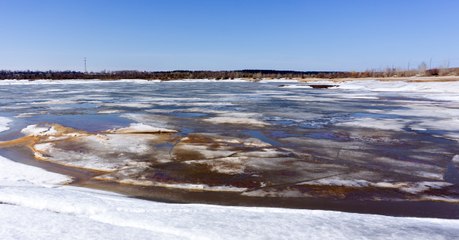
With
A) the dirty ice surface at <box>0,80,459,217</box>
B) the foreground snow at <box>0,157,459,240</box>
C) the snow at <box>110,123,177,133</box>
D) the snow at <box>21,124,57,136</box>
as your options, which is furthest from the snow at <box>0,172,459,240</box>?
the snow at <box>21,124,57,136</box>

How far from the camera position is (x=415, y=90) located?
119ft

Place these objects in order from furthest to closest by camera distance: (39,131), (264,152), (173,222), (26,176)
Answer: (39,131)
(264,152)
(26,176)
(173,222)

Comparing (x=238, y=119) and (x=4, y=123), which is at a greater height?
(x=238, y=119)

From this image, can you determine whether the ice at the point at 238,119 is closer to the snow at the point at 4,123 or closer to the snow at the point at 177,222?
the snow at the point at 4,123

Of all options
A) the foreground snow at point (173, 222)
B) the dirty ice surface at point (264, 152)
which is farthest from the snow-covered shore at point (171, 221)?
the dirty ice surface at point (264, 152)

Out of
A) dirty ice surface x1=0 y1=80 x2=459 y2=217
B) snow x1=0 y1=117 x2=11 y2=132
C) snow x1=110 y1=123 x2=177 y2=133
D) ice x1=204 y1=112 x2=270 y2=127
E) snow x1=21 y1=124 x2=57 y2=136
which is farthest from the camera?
ice x1=204 y1=112 x2=270 y2=127

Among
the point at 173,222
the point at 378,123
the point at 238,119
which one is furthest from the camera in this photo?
the point at 238,119

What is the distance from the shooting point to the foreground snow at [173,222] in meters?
4.34

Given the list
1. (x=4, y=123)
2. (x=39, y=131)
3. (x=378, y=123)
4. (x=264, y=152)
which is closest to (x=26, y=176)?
(x=264, y=152)

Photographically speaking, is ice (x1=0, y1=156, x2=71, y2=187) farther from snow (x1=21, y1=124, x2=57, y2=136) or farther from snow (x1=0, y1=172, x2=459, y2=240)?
snow (x1=21, y1=124, x2=57, y2=136)

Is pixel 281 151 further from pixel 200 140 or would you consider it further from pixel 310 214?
pixel 310 214

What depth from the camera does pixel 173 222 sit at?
4742mm

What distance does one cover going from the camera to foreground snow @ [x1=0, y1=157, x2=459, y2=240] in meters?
4.34

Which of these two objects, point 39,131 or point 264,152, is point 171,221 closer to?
point 264,152
